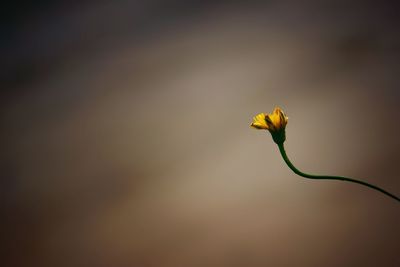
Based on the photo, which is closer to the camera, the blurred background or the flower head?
the flower head

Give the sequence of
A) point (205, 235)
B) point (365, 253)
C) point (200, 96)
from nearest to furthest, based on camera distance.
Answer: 1. point (365, 253)
2. point (205, 235)
3. point (200, 96)

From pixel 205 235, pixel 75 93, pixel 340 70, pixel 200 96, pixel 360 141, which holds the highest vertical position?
pixel 75 93

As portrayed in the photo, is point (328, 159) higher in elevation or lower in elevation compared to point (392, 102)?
lower

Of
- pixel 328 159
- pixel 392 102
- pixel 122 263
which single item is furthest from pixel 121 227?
pixel 392 102

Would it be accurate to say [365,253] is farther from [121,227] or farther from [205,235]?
[121,227]

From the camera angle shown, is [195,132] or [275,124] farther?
[195,132]

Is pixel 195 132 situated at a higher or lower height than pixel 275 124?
higher

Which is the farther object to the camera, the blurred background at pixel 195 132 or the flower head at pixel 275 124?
the blurred background at pixel 195 132

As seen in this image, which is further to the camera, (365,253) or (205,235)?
(205,235)
